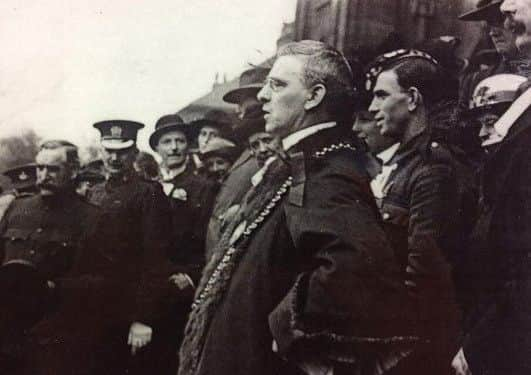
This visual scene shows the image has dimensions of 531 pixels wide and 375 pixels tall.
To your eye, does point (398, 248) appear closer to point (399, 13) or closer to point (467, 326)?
point (467, 326)

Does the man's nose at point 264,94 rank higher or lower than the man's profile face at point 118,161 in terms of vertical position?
higher

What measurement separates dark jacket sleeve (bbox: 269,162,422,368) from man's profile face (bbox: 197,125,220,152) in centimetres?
61

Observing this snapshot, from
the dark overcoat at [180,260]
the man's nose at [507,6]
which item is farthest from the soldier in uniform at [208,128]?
the man's nose at [507,6]

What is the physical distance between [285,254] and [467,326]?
0.73 metres

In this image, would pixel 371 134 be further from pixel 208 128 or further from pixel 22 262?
pixel 22 262

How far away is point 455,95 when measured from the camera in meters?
2.94

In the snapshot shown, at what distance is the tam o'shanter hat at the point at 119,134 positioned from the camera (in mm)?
3117

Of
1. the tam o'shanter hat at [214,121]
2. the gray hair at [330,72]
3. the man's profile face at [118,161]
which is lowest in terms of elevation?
the man's profile face at [118,161]

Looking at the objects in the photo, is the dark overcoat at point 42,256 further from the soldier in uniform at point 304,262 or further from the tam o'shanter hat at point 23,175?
the soldier in uniform at point 304,262

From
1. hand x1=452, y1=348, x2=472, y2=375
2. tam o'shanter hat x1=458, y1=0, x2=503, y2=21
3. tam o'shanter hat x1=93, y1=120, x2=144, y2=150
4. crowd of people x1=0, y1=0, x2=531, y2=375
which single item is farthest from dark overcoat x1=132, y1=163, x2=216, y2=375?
tam o'shanter hat x1=458, y1=0, x2=503, y2=21

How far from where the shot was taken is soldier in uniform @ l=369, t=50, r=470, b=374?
272 centimetres

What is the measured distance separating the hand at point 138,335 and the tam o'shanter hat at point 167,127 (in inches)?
29.3

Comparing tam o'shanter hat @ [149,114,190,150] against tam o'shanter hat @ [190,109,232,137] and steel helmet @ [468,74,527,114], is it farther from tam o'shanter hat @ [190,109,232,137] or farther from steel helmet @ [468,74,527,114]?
steel helmet @ [468,74,527,114]

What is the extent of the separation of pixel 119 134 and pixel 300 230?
37.2 inches
